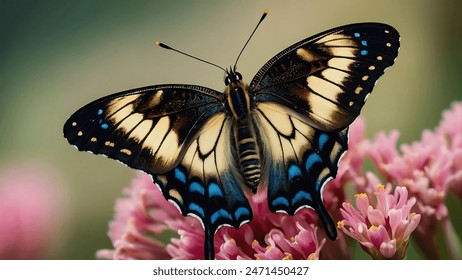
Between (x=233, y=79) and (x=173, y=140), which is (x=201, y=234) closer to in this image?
(x=173, y=140)

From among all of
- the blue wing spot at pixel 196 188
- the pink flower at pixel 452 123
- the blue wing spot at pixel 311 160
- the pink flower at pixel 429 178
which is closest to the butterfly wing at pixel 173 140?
the blue wing spot at pixel 196 188

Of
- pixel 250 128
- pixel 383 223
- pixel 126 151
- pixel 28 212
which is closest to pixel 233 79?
pixel 250 128

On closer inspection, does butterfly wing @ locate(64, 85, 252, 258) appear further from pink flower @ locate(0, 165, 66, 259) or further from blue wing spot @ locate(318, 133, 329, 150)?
pink flower @ locate(0, 165, 66, 259)

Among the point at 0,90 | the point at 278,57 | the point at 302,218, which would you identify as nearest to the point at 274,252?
the point at 302,218

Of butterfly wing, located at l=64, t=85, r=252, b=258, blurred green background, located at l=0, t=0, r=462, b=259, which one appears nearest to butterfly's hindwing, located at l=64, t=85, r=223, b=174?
butterfly wing, located at l=64, t=85, r=252, b=258

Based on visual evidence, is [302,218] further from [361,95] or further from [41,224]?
[41,224]
